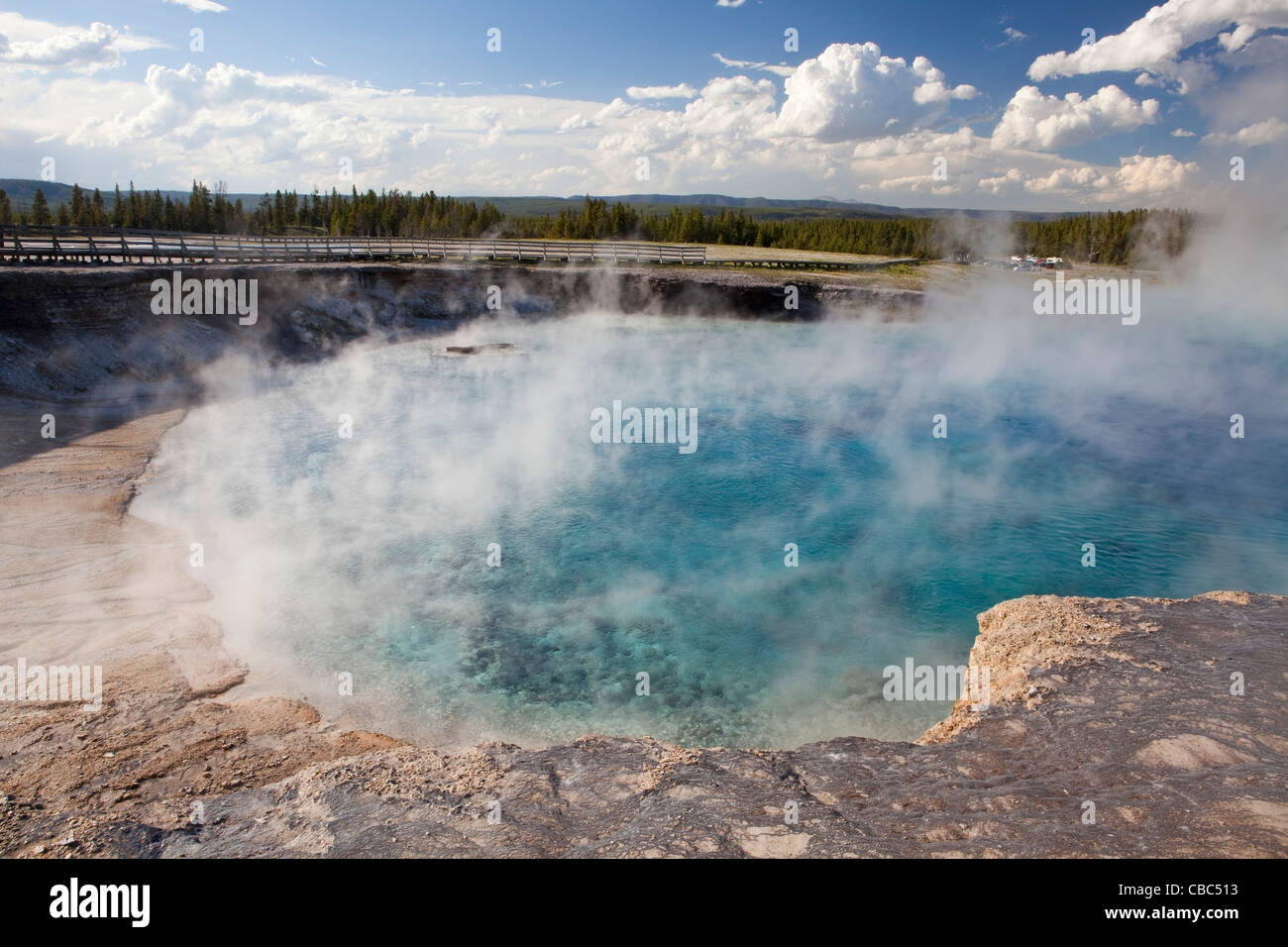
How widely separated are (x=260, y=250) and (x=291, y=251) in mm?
1685

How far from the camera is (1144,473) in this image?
57.2 ft

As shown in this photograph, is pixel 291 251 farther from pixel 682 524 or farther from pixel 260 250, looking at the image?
pixel 682 524

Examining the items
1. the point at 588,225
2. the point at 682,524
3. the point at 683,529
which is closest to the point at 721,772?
the point at 683,529

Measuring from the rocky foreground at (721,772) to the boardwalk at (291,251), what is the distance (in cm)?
2213

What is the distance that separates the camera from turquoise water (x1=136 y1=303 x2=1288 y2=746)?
31.3ft

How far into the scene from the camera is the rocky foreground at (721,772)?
5613 millimetres

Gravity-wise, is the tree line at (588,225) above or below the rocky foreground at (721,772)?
above

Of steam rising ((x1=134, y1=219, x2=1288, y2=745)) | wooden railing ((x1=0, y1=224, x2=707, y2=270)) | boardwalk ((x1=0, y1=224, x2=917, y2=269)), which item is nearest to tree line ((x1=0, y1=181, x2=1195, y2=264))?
boardwalk ((x1=0, y1=224, x2=917, y2=269))

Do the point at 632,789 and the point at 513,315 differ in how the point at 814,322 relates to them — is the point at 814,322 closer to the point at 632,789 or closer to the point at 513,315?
the point at 513,315

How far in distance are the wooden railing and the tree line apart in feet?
64.6

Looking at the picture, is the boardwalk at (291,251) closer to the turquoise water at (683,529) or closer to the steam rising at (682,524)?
the steam rising at (682,524)

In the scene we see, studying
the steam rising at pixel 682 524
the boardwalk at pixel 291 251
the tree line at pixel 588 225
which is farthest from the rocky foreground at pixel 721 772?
the tree line at pixel 588 225
